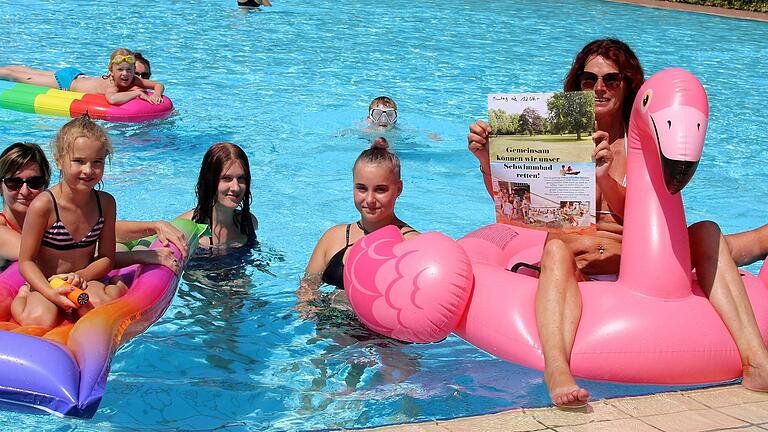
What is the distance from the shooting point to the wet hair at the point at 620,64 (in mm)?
4316

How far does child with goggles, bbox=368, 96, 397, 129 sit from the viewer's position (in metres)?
8.48

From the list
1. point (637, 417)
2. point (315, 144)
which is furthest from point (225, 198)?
point (315, 144)

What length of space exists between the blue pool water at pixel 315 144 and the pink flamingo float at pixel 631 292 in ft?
0.81

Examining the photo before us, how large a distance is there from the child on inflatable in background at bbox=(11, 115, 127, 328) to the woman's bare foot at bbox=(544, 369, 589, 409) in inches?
73.2

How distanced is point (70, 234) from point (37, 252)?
0.51 ft

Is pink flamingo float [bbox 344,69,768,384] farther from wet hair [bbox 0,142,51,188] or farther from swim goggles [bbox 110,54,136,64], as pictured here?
swim goggles [bbox 110,54,136,64]

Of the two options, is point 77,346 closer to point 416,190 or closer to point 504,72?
point 416,190

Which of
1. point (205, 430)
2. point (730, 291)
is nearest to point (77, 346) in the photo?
point (205, 430)

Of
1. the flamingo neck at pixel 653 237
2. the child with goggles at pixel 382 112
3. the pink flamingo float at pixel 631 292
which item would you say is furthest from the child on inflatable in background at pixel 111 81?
the flamingo neck at pixel 653 237

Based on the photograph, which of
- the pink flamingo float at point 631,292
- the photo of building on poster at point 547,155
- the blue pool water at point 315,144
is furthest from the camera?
the blue pool water at point 315,144

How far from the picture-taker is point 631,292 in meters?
3.77

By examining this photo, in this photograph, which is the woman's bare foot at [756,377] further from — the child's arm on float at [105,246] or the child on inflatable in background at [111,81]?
the child on inflatable in background at [111,81]

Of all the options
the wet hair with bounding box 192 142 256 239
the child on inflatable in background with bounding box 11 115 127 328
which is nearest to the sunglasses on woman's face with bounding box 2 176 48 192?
the child on inflatable in background with bounding box 11 115 127 328

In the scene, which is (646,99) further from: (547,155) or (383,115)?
(383,115)
